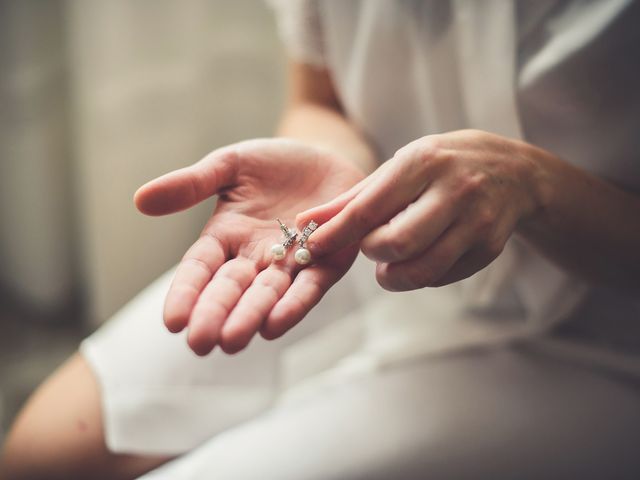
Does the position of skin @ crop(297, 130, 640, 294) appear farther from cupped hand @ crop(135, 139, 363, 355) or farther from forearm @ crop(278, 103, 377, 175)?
forearm @ crop(278, 103, 377, 175)

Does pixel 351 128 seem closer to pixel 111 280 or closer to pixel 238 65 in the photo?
pixel 238 65

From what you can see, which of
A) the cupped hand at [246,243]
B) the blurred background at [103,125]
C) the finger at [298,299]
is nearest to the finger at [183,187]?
the cupped hand at [246,243]

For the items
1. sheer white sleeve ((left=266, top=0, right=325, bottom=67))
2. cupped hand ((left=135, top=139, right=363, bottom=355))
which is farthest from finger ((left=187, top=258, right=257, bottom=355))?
sheer white sleeve ((left=266, top=0, right=325, bottom=67))

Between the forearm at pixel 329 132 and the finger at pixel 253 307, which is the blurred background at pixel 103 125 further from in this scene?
the finger at pixel 253 307

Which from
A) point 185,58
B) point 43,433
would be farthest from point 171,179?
point 185,58

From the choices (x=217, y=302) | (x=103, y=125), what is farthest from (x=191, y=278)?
(x=103, y=125)

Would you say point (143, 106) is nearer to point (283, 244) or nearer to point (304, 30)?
point (304, 30)

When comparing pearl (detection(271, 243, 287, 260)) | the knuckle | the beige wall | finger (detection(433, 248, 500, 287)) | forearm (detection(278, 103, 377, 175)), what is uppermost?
the beige wall
